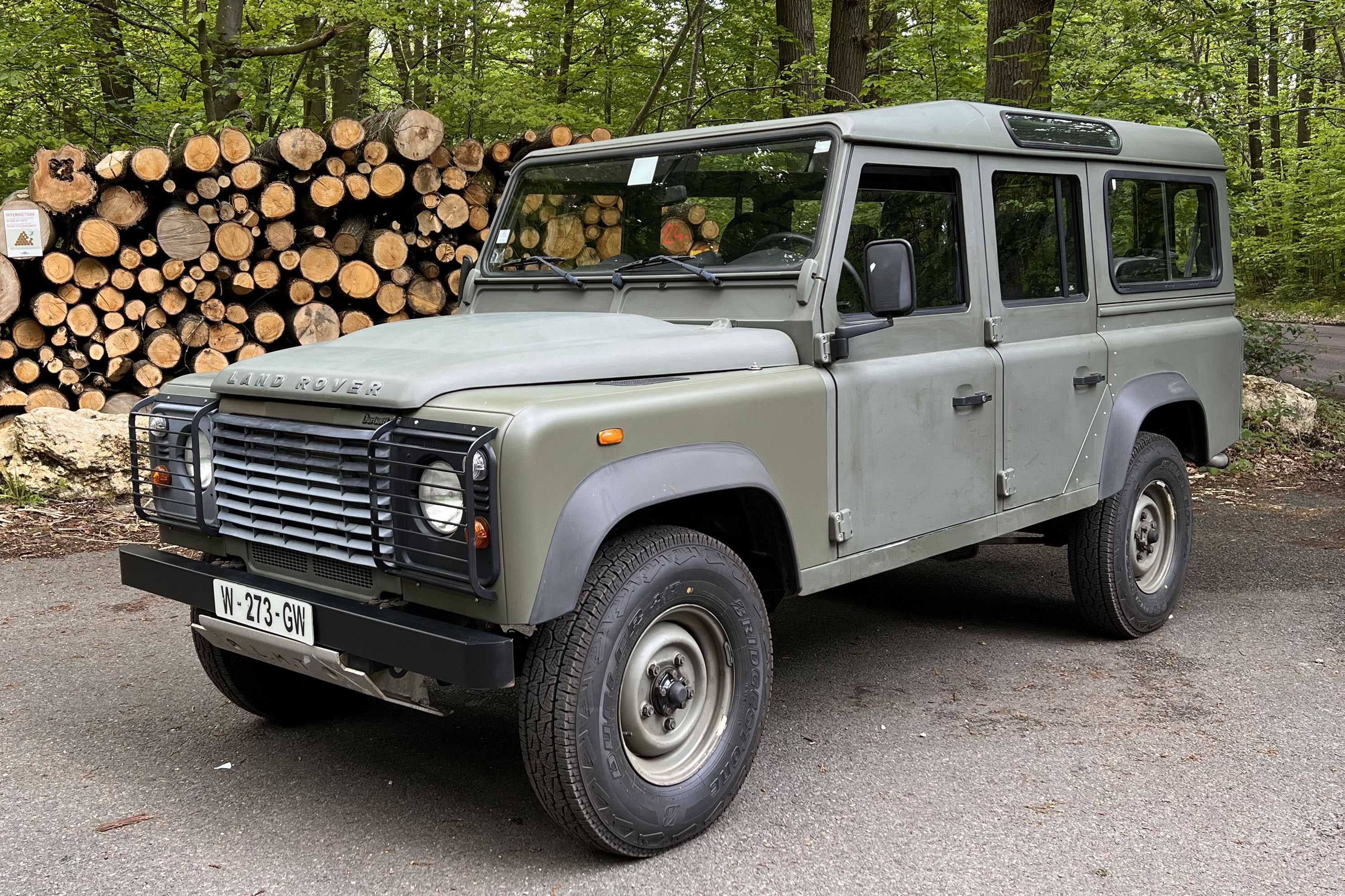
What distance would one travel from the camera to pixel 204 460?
11.7ft

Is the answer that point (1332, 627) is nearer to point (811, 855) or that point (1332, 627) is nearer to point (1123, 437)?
point (1123, 437)

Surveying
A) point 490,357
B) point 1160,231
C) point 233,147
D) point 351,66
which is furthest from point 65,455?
point 351,66

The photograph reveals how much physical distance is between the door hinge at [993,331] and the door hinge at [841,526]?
1.01 meters

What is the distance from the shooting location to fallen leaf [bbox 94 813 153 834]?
341 centimetres

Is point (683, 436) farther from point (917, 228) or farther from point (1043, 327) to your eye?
point (1043, 327)

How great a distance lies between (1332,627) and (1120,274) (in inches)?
73.3

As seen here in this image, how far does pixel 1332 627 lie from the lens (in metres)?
5.25

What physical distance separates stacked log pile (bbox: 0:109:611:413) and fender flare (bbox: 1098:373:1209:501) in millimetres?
4355

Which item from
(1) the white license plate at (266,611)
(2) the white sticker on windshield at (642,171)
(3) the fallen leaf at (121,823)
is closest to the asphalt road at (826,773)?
(3) the fallen leaf at (121,823)

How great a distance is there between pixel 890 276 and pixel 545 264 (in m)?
1.44

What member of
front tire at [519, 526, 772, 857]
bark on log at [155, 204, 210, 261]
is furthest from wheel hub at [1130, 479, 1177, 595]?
bark on log at [155, 204, 210, 261]

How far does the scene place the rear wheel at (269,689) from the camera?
4.02 meters

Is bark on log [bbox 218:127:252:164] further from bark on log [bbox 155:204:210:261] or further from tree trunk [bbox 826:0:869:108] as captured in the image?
tree trunk [bbox 826:0:869:108]

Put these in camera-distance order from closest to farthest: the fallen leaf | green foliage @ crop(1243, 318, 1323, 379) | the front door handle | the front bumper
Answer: the front bumper < the fallen leaf < the front door handle < green foliage @ crop(1243, 318, 1323, 379)
